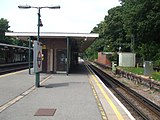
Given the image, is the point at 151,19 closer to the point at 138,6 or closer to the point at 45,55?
the point at 138,6

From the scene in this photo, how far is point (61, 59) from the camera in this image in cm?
2666

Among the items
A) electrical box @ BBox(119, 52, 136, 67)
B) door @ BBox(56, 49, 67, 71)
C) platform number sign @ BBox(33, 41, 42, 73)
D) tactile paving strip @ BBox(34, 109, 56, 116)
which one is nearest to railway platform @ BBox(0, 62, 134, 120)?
tactile paving strip @ BBox(34, 109, 56, 116)

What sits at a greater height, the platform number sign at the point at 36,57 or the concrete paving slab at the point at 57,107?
the platform number sign at the point at 36,57

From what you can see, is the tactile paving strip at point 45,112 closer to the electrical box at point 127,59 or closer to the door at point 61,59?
the door at point 61,59

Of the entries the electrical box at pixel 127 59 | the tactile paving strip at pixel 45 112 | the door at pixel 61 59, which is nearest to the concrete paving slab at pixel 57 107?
the tactile paving strip at pixel 45 112

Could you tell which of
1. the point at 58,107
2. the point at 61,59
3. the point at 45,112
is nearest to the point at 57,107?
the point at 58,107

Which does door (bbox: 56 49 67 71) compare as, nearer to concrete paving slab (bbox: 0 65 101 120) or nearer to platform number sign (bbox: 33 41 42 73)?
platform number sign (bbox: 33 41 42 73)

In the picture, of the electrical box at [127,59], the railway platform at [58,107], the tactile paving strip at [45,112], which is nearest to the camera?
the railway platform at [58,107]

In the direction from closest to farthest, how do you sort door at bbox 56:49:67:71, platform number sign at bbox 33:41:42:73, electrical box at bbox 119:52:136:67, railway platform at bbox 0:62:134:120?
railway platform at bbox 0:62:134:120, platform number sign at bbox 33:41:42:73, door at bbox 56:49:67:71, electrical box at bbox 119:52:136:67

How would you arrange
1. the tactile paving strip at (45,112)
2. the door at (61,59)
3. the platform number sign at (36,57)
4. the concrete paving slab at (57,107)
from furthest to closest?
1. the door at (61,59)
2. the platform number sign at (36,57)
3. the tactile paving strip at (45,112)
4. the concrete paving slab at (57,107)

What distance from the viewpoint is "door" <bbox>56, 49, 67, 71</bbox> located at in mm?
26716

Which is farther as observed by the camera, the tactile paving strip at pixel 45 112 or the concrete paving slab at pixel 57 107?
the tactile paving strip at pixel 45 112

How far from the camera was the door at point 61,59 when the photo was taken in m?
26.7

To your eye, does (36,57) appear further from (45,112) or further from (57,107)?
(45,112)
